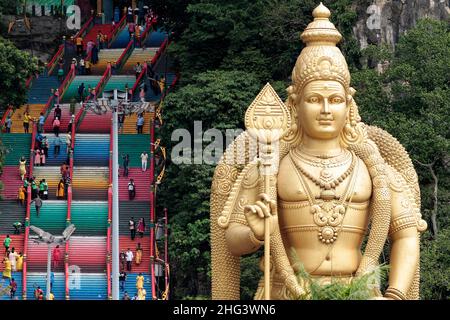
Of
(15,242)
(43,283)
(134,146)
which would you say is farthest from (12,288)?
(134,146)

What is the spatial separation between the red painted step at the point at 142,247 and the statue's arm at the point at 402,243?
875 inches

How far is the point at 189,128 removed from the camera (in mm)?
61500

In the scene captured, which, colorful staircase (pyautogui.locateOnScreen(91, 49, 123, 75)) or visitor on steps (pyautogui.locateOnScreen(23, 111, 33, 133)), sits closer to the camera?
visitor on steps (pyautogui.locateOnScreen(23, 111, 33, 133))

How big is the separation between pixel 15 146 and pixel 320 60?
28949 millimetres

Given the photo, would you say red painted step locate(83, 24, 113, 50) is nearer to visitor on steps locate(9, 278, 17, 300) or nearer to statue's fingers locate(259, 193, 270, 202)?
visitor on steps locate(9, 278, 17, 300)

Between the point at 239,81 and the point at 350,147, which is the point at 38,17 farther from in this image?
the point at 350,147

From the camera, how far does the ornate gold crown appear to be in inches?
1491

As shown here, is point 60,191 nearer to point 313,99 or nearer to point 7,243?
point 7,243

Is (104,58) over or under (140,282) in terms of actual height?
over

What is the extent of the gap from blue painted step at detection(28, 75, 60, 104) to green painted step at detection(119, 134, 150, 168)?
495cm

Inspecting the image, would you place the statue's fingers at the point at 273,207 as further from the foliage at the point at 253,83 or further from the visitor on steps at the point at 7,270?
the visitor on steps at the point at 7,270

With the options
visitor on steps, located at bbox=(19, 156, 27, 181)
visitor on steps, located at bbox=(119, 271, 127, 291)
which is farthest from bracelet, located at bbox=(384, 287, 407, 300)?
visitor on steps, located at bbox=(19, 156, 27, 181)

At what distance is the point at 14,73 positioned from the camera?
63375mm

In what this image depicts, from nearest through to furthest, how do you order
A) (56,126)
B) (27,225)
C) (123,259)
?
(123,259) < (27,225) < (56,126)
